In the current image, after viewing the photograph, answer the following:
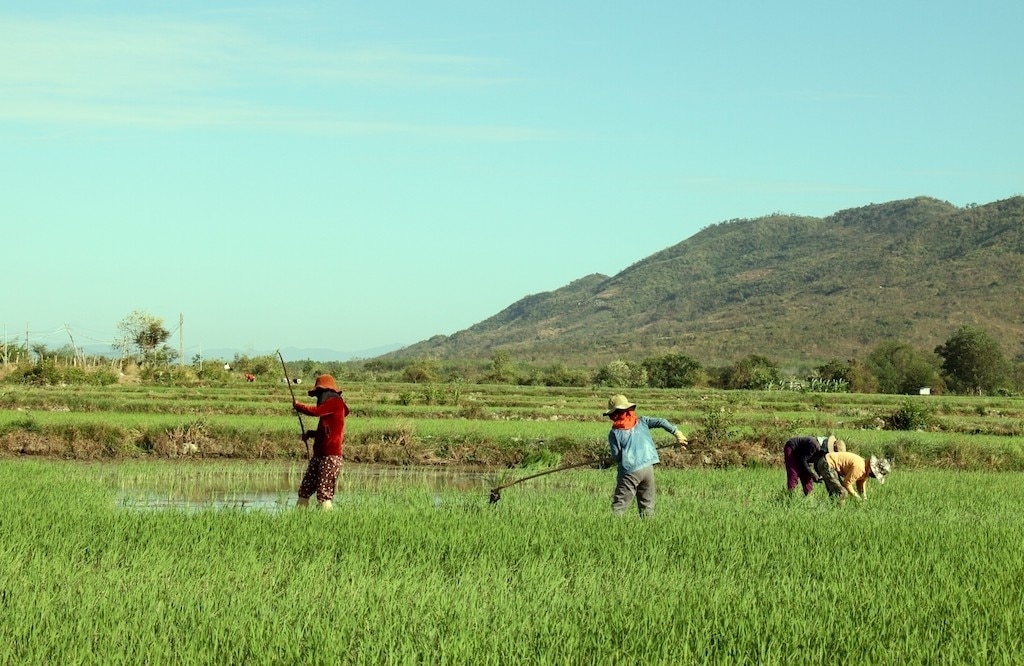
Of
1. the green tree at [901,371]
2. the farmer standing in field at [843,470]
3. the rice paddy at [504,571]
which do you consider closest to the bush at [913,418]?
the rice paddy at [504,571]

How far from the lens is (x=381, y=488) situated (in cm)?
1330

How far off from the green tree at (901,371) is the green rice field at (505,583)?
3924 cm

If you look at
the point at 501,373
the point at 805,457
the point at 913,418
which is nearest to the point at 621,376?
the point at 501,373

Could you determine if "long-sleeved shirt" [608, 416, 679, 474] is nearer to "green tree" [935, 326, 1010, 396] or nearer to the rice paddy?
the rice paddy

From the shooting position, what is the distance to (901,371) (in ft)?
169

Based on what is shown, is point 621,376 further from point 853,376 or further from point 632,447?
point 632,447

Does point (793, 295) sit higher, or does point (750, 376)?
point (793, 295)

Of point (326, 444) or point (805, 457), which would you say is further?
point (805, 457)

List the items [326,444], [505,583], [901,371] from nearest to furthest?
[505,583]
[326,444]
[901,371]

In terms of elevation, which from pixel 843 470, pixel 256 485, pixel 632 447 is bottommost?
pixel 256 485

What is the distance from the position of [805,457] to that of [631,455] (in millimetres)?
2708

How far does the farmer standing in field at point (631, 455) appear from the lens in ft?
32.5

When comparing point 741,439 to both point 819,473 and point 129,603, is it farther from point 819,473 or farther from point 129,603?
point 129,603

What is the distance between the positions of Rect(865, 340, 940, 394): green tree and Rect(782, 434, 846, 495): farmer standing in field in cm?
3870
